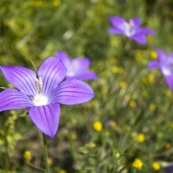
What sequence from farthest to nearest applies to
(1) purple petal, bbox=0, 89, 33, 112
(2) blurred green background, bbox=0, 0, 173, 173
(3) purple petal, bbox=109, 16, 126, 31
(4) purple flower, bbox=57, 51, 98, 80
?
(3) purple petal, bbox=109, 16, 126, 31 < (2) blurred green background, bbox=0, 0, 173, 173 < (4) purple flower, bbox=57, 51, 98, 80 < (1) purple petal, bbox=0, 89, 33, 112

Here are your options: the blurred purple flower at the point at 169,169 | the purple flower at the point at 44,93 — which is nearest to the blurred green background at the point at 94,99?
the blurred purple flower at the point at 169,169

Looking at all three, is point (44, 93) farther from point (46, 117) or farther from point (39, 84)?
point (46, 117)

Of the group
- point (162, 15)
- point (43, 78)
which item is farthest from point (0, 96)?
point (162, 15)

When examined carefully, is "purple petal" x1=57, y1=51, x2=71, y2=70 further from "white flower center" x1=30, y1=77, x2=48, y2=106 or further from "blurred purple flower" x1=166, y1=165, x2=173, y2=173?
"blurred purple flower" x1=166, y1=165, x2=173, y2=173

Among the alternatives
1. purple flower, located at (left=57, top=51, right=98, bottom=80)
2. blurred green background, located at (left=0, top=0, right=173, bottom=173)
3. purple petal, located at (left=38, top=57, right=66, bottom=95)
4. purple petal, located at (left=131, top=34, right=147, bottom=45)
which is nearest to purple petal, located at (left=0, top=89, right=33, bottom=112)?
purple petal, located at (left=38, top=57, right=66, bottom=95)

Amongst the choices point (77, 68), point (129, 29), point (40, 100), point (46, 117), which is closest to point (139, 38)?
point (129, 29)

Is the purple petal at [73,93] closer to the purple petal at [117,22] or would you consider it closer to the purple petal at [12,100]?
the purple petal at [12,100]

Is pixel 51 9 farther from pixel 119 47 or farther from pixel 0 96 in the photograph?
pixel 0 96
